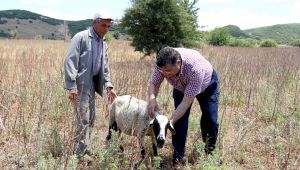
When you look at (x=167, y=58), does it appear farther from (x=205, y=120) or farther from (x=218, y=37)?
(x=218, y=37)

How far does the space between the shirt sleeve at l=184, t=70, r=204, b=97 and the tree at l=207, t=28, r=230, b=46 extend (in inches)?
1672

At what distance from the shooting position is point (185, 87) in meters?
4.23

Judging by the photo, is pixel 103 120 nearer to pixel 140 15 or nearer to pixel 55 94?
pixel 55 94

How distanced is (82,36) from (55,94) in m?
2.21

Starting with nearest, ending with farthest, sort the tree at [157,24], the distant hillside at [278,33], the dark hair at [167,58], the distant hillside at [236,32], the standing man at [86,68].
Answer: the dark hair at [167,58] < the standing man at [86,68] < the tree at [157,24] < the distant hillside at [278,33] < the distant hillside at [236,32]

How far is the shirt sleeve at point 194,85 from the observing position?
12.9 feet

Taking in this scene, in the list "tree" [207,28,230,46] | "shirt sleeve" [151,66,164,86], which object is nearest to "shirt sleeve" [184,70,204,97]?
"shirt sleeve" [151,66,164,86]

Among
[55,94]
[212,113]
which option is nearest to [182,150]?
[212,113]

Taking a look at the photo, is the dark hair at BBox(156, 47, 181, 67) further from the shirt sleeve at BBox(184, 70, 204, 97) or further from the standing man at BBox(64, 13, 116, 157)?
the standing man at BBox(64, 13, 116, 157)

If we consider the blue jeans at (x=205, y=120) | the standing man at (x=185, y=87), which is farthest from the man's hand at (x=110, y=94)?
the blue jeans at (x=205, y=120)

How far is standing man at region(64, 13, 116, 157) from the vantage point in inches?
166

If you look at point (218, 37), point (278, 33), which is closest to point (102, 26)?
point (218, 37)

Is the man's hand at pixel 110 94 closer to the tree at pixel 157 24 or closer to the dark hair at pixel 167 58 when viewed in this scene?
the dark hair at pixel 167 58

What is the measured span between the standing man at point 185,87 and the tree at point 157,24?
35.3ft
